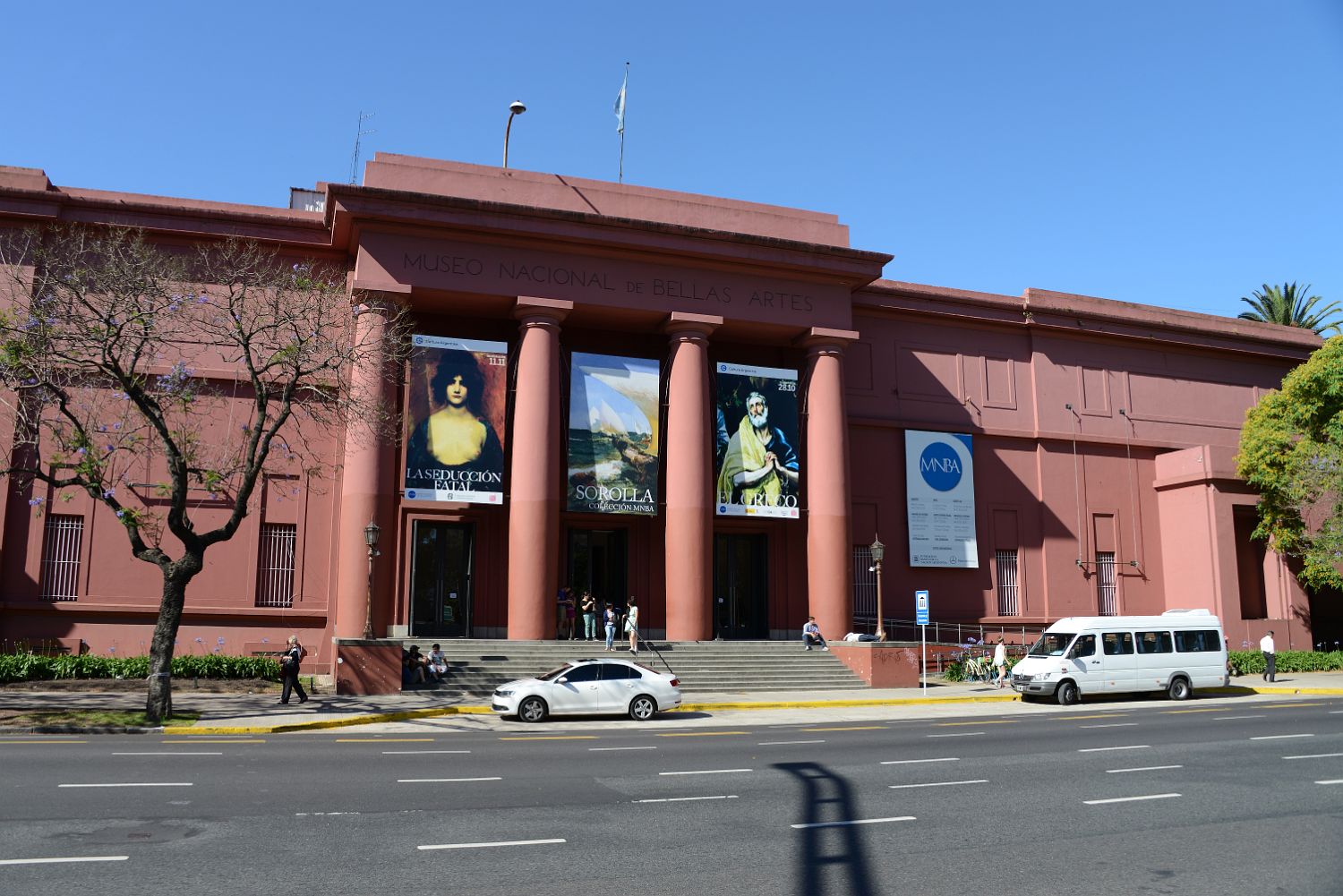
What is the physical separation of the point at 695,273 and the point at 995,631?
1737cm

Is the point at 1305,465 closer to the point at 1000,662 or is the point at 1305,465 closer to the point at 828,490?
the point at 1000,662

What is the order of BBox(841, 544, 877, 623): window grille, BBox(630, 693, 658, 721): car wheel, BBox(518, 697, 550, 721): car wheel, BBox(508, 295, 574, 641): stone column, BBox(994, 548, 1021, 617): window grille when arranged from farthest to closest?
BBox(994, 548, 1021, 617): window grille, BBox(841, 544, 877, 623): window grille, BBox(508, 295, 574, 641): stone column, BBox(630, 693, 658, 721): car wheel, BBox(518, 697, 550, 721): car wheel

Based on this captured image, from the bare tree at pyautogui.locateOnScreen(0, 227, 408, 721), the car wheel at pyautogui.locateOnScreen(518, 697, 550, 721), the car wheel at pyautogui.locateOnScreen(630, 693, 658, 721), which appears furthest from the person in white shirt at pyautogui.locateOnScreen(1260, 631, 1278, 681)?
the bare tree at pyautogui.locateOnScreen(0, 227, 408, 721)

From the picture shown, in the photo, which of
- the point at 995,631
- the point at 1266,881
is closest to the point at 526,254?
the point at 995,631

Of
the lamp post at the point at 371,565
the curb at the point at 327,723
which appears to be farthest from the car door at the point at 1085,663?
the lamp post at the point at 371,565

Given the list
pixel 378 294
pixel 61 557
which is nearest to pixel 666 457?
pixel 378 294

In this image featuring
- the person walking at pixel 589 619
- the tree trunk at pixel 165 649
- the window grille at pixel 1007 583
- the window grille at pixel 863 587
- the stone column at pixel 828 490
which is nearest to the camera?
the tree trunk at pixel 165 649

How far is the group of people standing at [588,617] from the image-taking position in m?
30.8

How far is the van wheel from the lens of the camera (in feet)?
90.0

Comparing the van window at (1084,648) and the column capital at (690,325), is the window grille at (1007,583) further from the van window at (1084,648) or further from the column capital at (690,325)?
the column capital at (690,325)

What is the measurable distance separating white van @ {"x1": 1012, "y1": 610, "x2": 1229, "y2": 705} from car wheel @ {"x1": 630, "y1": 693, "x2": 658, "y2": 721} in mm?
11084

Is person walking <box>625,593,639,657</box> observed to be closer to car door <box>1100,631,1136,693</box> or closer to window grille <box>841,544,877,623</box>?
window grille <box>841,544,877,623</box>

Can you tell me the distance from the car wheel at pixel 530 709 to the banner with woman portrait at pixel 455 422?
927cm

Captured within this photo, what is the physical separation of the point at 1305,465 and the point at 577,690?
29.3 metres
